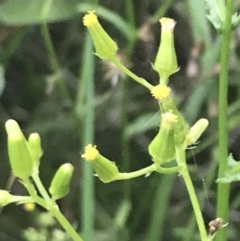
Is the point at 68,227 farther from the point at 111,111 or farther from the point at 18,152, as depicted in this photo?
the point at 111,111

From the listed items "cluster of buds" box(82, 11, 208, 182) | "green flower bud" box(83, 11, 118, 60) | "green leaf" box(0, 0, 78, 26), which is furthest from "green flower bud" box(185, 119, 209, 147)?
"green leaf" box(0, 0, 78, 26)

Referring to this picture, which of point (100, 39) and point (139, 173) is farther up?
point (100, 39)

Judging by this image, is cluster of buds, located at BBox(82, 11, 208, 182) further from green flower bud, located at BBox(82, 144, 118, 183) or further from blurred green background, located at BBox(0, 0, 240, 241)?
blurred green background, located at BBox(0, 0, 240, 241)

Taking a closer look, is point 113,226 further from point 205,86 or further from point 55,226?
point 205,86

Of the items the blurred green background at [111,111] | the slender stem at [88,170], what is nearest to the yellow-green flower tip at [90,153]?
the slender stem at [88,170]

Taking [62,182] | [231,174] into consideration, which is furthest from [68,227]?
[231,174]

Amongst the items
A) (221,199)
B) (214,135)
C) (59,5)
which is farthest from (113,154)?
(221,199)

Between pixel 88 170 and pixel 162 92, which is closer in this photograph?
pixel 162 92
